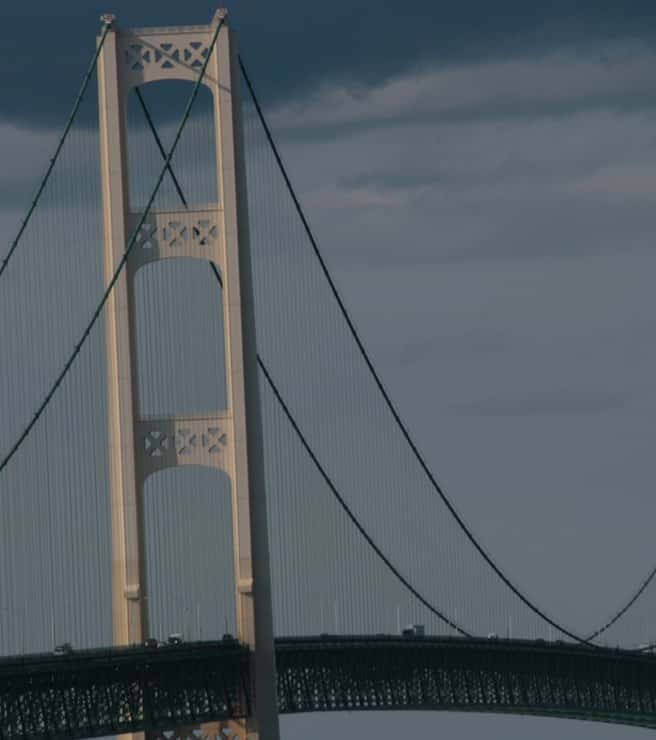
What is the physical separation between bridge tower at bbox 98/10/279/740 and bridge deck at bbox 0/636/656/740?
116cm

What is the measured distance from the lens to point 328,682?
12119 centimetres

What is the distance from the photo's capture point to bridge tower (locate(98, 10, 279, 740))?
104438 millimetres

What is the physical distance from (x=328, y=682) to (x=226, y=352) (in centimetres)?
1839

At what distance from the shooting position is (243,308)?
10631 cm

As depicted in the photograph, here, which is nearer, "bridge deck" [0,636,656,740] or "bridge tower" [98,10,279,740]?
"bridge deck" [0,636,656,740]

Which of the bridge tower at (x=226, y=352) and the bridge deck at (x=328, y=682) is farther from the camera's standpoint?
the bridge tower at (x=226, y=352)

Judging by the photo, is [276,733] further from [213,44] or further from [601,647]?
[601,647]

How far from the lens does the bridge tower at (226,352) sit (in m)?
104

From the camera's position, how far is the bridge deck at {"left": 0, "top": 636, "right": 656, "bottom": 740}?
99.4 meters

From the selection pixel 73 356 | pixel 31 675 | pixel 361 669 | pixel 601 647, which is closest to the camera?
pixel 31 675

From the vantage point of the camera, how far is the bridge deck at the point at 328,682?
99438mm

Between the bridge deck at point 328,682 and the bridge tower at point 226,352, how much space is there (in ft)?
3.80

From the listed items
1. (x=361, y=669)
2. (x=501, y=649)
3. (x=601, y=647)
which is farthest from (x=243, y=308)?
(x=601, y=647)

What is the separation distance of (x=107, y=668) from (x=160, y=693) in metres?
3.98
